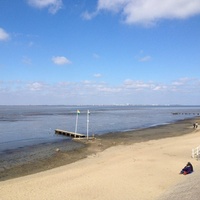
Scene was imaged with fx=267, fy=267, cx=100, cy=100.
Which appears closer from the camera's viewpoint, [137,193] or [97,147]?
[137,193]

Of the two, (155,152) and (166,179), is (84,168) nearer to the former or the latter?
(166,179)

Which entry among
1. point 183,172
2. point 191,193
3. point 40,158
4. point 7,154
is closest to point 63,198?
point 191,193

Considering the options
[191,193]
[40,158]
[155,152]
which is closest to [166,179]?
[191,193]

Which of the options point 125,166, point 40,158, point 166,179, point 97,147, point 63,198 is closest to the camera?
point 63,198

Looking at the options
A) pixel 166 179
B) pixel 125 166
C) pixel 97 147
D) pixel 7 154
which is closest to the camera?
pixel 166 179

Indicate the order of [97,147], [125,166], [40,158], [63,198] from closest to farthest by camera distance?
[63,198] → [125,166] → [40,158] → [97,147]

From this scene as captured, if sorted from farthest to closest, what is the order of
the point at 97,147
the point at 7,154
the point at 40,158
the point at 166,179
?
the point at 97,147 → the point at 7,154 → the point at 40,158 → the point at 166,179

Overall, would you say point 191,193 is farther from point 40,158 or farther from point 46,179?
point 40,158

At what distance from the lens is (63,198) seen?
14.8 meters

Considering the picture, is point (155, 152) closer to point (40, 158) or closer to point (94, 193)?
point (40, 158)

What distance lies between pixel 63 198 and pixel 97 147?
20382mm

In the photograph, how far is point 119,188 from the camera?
16391mm

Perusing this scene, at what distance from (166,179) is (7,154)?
19339mm

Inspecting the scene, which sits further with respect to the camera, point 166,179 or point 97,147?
point 97,147
